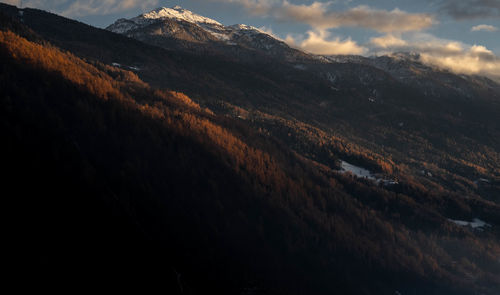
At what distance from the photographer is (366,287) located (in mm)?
194250

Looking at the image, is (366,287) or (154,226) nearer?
(154,226)

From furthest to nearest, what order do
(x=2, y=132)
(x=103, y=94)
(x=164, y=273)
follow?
(x=103, y=94) < (x=2, y=132) < (x=164, y=273)

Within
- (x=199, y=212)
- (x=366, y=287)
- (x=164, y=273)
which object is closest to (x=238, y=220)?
(x=199, y=212)

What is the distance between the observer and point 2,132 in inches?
4498

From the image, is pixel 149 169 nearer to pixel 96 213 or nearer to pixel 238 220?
pixel 238 220

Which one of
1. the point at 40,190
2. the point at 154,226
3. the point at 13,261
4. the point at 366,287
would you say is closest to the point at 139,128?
the point at 154,226

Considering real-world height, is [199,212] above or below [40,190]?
below

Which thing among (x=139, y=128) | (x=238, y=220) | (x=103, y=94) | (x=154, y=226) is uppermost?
(x=103, y=94)

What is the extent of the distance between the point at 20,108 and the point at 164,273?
287 feet

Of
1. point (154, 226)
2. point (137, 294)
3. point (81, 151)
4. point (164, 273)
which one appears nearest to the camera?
point (137, 294)

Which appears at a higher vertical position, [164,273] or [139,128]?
[139,128]

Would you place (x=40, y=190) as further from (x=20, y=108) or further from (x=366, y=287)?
(x=366, y=287)

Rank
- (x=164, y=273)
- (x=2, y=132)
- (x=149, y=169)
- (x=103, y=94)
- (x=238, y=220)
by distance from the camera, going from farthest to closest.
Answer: (x=103, y=94)
(x=238, y=220)
(x=149, y=169)
(x=2, y=132)
(x=164, y=273)

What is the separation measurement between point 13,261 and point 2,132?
5725cm
